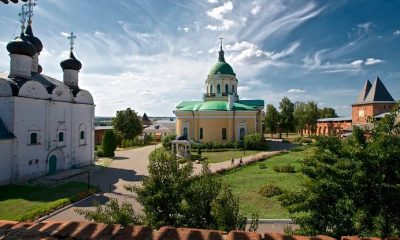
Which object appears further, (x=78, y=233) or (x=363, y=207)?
(x=363, y=207)

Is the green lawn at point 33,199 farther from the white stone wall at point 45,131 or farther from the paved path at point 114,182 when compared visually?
the white stone wall at point 45,131

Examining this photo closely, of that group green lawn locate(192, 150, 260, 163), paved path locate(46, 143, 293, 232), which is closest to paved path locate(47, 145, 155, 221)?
paved path locate(46, 143, 293, 232)

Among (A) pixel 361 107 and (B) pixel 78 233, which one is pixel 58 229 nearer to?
(B) pixel 78 233

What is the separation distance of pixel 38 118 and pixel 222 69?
33.4 meters

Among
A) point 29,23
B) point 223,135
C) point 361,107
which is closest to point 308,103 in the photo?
point 361,107

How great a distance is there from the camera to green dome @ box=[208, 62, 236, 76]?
4903 centimetres

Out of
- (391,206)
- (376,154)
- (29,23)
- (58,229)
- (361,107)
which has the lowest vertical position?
(391,206)

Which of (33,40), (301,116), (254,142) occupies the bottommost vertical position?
(254,142)

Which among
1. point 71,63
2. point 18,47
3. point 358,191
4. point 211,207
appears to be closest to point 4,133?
point 18,47

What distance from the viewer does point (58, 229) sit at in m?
3.45

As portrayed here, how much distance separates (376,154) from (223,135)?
33894 millimetres

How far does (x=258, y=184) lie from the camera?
59.8 feet

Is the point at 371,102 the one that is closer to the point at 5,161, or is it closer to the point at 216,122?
the point at 216,122

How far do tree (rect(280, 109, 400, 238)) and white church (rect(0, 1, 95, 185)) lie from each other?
19.4 meters
